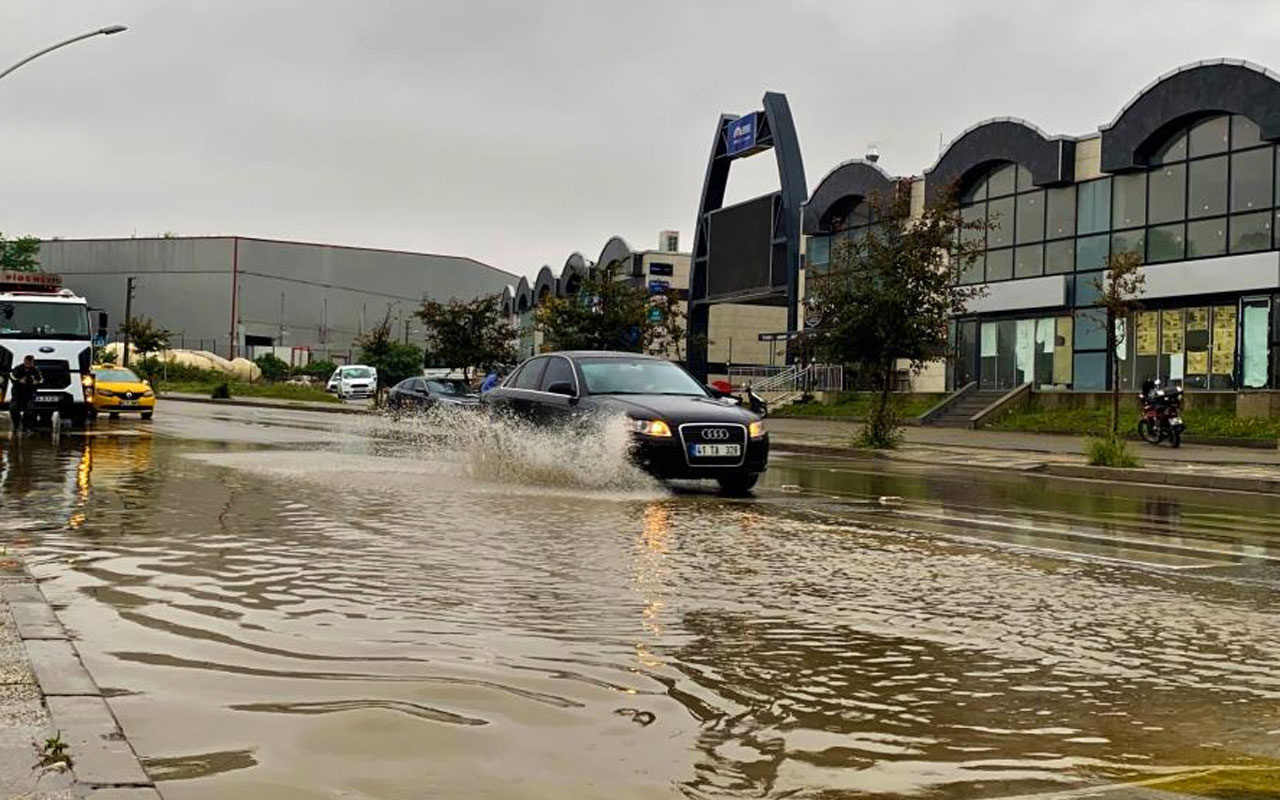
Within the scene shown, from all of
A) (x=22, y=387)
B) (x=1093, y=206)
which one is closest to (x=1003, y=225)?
(x=1093, y=206)

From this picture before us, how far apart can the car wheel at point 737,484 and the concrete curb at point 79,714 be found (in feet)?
29.4

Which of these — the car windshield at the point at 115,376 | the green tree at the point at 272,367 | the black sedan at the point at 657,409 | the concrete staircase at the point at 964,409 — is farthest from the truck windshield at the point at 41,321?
the green tree at the point at 272,367

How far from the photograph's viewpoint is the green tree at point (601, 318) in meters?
45.3

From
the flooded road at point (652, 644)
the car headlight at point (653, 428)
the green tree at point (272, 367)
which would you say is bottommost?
the flooded road at point (652, 644)

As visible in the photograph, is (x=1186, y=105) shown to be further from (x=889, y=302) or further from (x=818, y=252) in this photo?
(x=818, y=252)

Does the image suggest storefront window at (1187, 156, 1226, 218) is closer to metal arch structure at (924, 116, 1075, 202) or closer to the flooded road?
metal arch structure at (924, 116, 1075, 202)

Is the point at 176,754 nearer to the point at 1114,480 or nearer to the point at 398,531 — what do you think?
the point at 398,531

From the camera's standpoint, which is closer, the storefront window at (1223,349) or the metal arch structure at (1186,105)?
the metal arch structure at (1186,105)

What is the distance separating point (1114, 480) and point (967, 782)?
18758 millimetres

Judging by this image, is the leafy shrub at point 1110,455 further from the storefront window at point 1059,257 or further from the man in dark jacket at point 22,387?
the storefront window at point 1059,257

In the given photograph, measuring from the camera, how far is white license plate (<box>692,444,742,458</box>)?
14289 mm

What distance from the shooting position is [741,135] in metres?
66.3

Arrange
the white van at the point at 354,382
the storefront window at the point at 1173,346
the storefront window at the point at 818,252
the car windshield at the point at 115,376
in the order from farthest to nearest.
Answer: the white van at the point at 354,382 < the storefront window at the point at 818,252 < the storefront window at the point at 1173,346 < the car windshield at the point at 115,376

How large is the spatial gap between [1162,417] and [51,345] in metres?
24.4
